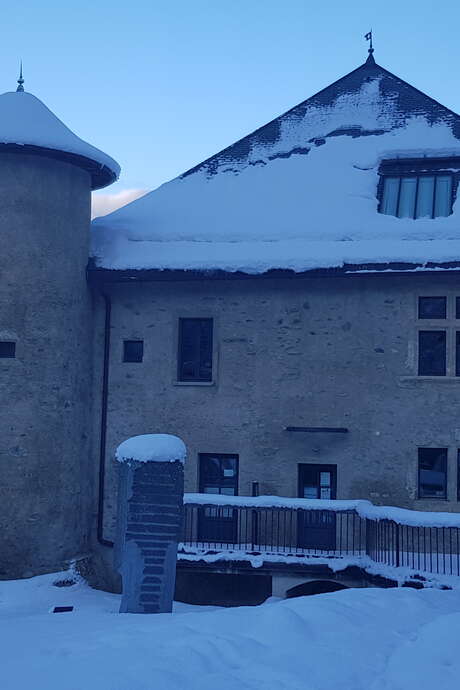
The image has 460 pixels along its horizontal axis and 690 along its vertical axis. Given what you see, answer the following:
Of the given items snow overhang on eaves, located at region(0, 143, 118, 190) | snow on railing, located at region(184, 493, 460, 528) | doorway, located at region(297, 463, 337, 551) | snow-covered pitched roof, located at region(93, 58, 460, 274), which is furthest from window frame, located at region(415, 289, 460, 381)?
snow overhang on eaves, located at region(0, 143, 118, 190)

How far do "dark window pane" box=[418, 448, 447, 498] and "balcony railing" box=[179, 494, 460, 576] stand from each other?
29.7 inches

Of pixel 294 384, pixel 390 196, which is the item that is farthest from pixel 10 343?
pixel 390 196

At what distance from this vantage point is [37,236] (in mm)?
16438

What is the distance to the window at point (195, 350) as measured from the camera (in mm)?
17531

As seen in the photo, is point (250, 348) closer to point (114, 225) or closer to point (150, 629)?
point (114, 225)

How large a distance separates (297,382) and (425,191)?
17.2 feet

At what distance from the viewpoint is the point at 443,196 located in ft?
58.0

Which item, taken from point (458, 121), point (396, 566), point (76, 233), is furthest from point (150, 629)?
point (458, 121)

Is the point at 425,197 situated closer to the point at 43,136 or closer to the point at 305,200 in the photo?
the point at 305,200

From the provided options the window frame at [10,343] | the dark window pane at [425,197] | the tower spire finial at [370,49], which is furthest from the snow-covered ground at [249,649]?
the tower spire finial at [370,49]

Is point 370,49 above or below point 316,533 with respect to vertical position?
above

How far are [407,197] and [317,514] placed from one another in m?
7.30

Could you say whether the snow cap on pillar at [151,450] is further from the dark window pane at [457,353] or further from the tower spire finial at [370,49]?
the tower spire finial at [370,49]

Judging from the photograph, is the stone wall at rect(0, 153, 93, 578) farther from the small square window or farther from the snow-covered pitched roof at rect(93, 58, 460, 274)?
the snow-covered pitched roof at rect(93, 58, 460, 274)
